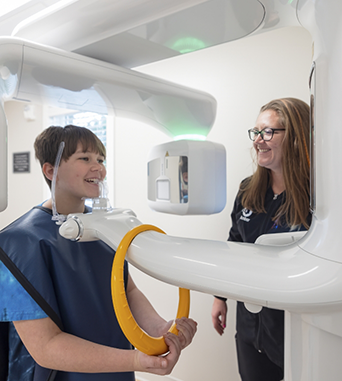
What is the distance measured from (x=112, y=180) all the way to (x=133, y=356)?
2.16 metres

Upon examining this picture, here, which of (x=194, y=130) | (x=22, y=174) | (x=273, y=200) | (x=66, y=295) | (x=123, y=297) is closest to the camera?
(x=123, y=297)

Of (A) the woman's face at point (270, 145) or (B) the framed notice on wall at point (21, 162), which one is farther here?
(B) the framed notice on wall at point (21, 162)

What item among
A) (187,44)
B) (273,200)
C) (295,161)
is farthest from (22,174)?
(187,44)

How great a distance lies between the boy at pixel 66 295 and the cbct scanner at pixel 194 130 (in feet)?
0.53

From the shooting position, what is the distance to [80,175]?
96cm

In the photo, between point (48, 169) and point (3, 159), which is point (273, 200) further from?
point (3, 159)

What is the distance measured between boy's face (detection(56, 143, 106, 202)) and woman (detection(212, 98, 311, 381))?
0.77 meters

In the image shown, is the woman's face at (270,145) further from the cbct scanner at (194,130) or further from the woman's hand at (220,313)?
the woman's hand at (220,313)

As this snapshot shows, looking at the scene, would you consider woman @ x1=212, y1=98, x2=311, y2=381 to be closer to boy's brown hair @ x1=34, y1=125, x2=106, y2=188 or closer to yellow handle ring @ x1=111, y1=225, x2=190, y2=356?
boy's brown hair @ x1=34, y1=125, x2=106, y2=188

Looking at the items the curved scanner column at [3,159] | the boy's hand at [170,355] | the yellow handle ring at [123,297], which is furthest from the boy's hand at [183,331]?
the curved scanner column at [3,159]

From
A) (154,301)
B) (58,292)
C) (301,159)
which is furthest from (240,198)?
(154,301)

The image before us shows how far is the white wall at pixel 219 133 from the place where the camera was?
1.94 meters

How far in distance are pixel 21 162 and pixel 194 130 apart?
10.7ft

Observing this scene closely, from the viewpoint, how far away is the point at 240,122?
83.4 inches
